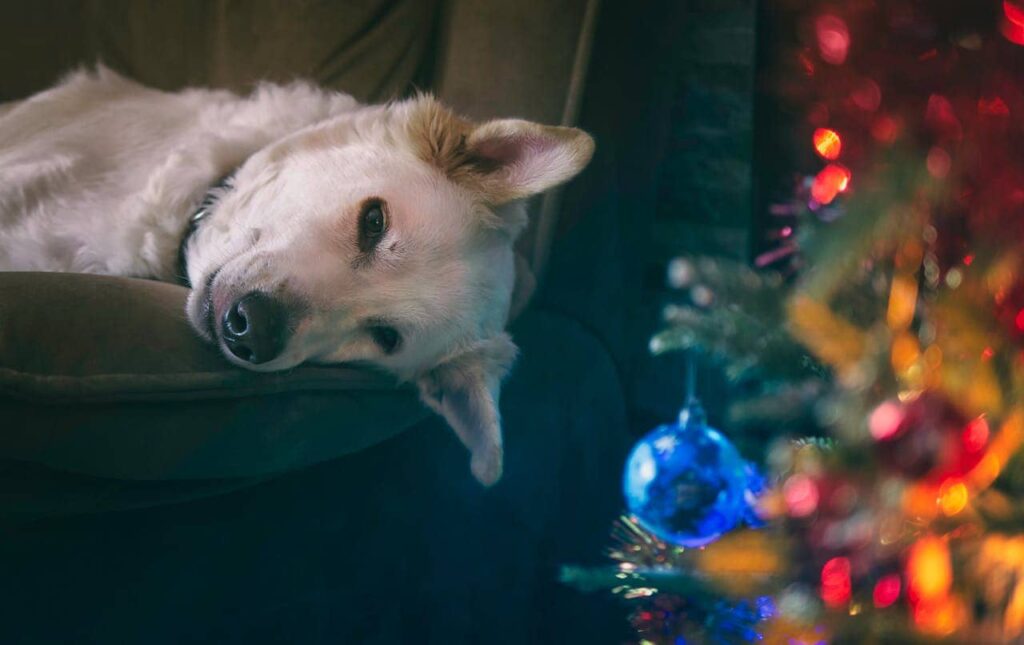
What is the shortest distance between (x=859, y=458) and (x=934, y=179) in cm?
29

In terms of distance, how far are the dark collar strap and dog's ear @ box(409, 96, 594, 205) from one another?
1.32ft

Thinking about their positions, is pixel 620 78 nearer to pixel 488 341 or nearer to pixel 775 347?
pixel 488 341

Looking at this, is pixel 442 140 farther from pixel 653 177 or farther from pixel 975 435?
pixel 975 435

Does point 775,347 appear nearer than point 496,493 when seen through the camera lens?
Yes

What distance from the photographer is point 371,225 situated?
155 centimetres

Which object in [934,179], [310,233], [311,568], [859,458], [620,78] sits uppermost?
[934,179]

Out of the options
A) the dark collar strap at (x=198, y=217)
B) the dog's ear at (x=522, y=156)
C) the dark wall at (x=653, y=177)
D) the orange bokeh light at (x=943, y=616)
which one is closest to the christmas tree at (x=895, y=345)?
the orange bokeh light at (x=943, y=616)

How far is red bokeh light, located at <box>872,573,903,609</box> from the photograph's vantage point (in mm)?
848

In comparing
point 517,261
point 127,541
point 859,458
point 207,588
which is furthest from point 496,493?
point 859,458

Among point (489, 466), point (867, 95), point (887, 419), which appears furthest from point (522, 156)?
point (887, 419)

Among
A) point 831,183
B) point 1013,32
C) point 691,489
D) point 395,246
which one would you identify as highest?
point 1013,32

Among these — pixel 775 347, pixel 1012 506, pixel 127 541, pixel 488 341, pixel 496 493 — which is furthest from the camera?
pixel 496 493

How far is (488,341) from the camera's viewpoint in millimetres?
1667

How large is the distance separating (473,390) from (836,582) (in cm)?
84
